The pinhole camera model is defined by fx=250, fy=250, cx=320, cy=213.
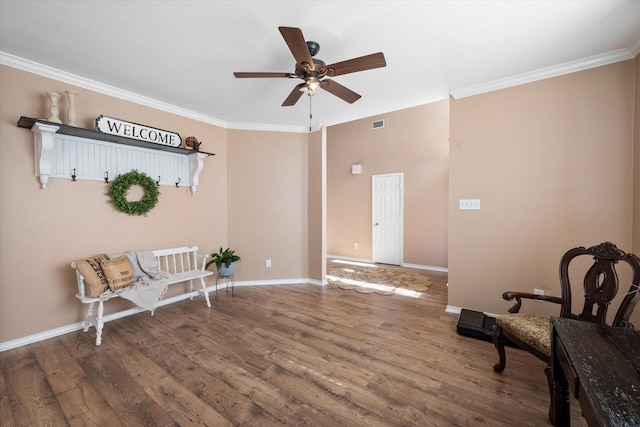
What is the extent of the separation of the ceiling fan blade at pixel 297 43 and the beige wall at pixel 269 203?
244 cm

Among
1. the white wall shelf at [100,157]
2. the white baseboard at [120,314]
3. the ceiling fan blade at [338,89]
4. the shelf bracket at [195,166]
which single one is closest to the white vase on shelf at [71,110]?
the white wall shelf at [100,157]

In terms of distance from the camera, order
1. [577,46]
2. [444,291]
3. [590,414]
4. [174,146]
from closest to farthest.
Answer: [590,414] < [577,46] < [174,146] < [444,291]

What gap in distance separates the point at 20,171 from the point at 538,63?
4985mm

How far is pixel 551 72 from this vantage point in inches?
96.7

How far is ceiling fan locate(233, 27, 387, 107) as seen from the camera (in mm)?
1614

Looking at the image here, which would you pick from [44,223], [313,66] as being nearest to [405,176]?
[313,66]

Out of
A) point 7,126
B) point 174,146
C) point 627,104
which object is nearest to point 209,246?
point 174,146

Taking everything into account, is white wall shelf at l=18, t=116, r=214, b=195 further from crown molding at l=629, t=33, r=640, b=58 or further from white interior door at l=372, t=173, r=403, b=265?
crown molding at l=629, t=33, r=640, b=58

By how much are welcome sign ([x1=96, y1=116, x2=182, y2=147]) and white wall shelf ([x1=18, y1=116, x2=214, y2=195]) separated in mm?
65

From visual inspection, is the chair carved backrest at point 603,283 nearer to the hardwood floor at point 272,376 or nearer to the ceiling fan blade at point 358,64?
the hardwood floor at point 272,376

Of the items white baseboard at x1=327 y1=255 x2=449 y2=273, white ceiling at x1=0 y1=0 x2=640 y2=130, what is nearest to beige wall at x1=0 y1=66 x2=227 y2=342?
white ceiling at x1=0 y1=0 x2=640 y2=130

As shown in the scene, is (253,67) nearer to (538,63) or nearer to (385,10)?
(385,10)

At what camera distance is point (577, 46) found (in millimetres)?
2131

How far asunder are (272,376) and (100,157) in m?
2.94
